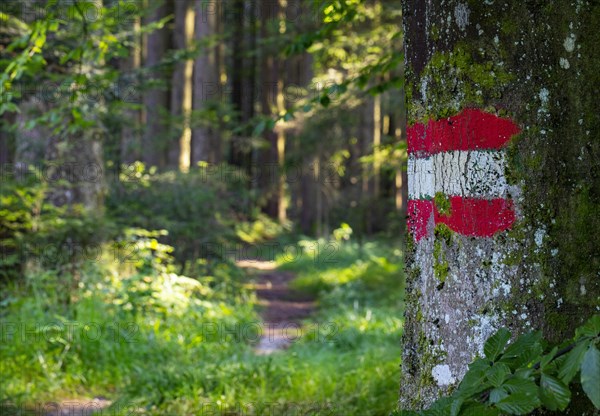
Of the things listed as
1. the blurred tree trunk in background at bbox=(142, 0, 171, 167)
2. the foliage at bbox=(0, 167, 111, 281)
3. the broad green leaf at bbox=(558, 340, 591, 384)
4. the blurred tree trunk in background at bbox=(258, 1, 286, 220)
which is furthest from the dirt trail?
the blurred tree trunk in background at bbox=(258, 1, 286, 220)

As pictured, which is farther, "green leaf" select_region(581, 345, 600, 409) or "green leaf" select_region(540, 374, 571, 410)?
"green leaf" select_region(540, 374, 571, 410)

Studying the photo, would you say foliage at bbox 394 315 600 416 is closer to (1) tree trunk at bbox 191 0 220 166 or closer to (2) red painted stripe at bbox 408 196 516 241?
(2) red painted stripe at bbox 408 196 516 241

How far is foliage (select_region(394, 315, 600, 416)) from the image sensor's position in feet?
4.53

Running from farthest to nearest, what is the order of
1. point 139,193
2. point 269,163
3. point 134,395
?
point 269,163 < point 139,193 < point 134,395

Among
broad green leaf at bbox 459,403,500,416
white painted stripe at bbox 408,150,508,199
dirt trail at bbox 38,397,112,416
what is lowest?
dirt trail at bbox 38,397,112,416

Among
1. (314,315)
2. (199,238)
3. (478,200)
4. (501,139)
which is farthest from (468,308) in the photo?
(199,238)

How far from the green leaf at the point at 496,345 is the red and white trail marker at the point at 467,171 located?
1.39ft

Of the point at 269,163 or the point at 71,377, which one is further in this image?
the point at 269,163

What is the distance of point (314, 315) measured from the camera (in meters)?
9.74

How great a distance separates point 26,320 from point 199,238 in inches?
188

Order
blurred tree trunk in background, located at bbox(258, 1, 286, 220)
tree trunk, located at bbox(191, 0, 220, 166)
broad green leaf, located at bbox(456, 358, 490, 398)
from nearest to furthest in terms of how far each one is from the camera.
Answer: broad green leaf, located at bbox(456, 358, 490, 398)
tree trunk, located at bbox(191, 0, 220, 166)
blurred tree trunk in background, located at bbox(258, 1, 286, 220)

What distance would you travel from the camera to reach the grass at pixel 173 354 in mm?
4676

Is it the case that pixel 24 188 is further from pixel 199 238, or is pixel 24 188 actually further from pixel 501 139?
pixel 501 139

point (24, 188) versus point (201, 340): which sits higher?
point (24, 188)
